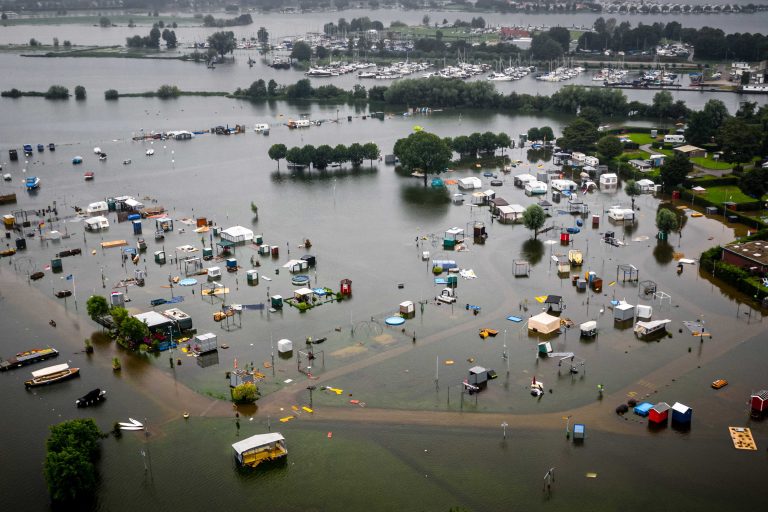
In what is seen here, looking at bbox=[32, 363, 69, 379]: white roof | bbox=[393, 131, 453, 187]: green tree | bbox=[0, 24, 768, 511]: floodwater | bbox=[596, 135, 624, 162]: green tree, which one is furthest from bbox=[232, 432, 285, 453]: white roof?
bbox=[596, 135, 624, 162]: green tree

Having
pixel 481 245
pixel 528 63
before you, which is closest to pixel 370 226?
pixel 481 245

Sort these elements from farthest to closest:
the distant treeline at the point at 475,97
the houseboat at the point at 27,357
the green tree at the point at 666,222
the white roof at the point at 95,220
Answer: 1. the distant treeline at the point at 475,97
2. the white roof at the point at 95,220
3. the green tree at the point at 666,222
4. the houseboat at the point at 27,357

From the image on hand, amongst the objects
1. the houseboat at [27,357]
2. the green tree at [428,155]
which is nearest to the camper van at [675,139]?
the green tree at [428,155]

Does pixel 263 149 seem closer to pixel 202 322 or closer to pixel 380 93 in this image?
pixel 380 93

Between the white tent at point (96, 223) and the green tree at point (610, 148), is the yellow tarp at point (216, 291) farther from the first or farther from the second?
the green tree at point (610, 148)

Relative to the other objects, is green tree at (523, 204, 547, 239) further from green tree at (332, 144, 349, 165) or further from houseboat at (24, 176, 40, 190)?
houseboat at (24, 176, 40, 190)

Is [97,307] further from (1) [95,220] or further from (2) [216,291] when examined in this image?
(1) [95,220]
